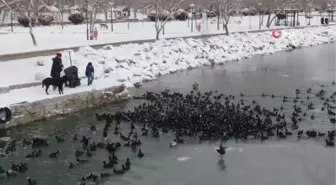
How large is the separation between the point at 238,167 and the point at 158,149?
116 inches

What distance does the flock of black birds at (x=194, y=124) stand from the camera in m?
15.3

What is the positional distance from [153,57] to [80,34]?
14.1m

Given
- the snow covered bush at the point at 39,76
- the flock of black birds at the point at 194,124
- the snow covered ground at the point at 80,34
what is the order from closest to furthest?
the flock of black birds at the point at 194,124 → the snow covered bush at the point at 39,76 → the snow covered ground at the point at 80,34

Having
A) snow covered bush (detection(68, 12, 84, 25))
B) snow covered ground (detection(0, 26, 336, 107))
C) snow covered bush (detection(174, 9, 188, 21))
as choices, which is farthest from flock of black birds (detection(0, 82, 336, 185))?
snow covered bush (detection(174, 9, 188, 21))

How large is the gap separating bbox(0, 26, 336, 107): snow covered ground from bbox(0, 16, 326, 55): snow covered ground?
3.60m

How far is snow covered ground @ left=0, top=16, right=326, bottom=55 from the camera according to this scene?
3516 cm

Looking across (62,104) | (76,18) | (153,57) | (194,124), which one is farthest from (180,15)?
(194,124)

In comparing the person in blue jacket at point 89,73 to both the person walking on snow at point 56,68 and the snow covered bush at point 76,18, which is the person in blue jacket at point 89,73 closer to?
the person walking on snow at point 56,68

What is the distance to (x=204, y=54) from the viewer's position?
40.4 meters

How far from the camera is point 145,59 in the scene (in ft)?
113

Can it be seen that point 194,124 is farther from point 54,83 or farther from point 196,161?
point 54,83

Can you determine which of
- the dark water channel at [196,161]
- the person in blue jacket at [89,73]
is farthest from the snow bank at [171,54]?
the dark water channel at [196,161]

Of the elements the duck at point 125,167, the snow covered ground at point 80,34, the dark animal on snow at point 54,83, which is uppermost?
the snow covered ground at point 80,34

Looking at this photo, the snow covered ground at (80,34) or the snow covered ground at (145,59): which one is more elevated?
the snow covered ground at (80,34)
